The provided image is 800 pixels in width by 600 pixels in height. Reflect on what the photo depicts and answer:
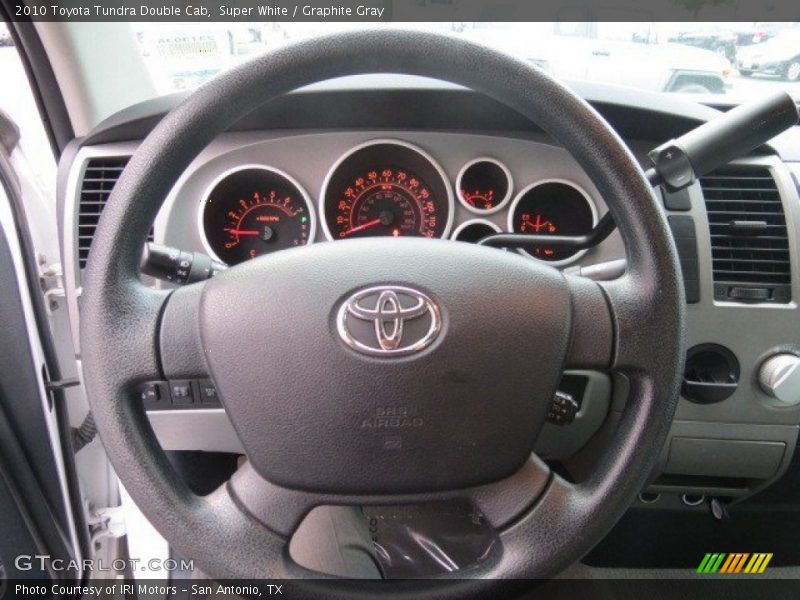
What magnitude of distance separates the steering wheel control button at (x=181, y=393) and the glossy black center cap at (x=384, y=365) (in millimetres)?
409

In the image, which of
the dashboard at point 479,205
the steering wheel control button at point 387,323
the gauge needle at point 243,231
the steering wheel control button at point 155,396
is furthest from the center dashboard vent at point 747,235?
the steering wheel control button at point 155,396

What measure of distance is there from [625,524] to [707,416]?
45cm

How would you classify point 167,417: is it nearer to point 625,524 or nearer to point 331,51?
point 331,51

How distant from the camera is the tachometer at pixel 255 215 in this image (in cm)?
120

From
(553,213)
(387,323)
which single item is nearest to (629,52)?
(553,213)

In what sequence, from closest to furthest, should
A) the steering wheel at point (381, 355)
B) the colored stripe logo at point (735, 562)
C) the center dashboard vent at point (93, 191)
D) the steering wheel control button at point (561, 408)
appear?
the steering wheel at point (381, 355) → the steering wheel control button at point (561, 408) → the center dashboard vent at point (93, 191) → the colored stripe logo at point (735, 562)

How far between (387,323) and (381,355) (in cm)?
4

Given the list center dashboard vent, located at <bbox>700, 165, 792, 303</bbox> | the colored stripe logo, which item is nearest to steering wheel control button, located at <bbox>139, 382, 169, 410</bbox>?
center dashboard vent, located at <bbox>700, 165, 792, 303</bbox>

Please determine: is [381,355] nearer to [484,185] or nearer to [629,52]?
[484,185]

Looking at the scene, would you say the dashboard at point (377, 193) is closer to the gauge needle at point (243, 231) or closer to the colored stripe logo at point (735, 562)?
the gauge needle at point (243, 231)

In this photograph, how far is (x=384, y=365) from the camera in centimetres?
64

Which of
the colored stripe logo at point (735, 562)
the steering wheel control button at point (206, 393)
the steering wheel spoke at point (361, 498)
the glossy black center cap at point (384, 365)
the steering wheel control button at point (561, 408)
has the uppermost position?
the glossy black center cap at point (384, 365)

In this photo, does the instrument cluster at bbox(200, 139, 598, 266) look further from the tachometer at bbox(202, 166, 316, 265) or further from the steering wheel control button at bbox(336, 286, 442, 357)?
the steering wheel control button at bbox(336, 286, 442, 357)

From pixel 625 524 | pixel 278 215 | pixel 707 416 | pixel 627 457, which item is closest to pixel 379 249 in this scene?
pixel 627 457
